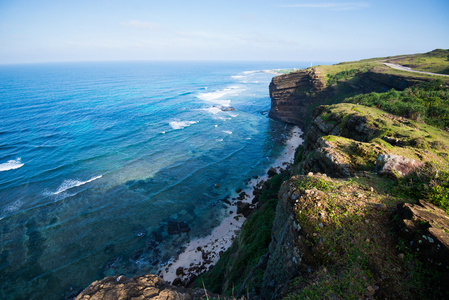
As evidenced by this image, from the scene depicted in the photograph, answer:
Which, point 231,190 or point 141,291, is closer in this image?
point 141,291

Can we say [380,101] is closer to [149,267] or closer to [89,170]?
[149,267]

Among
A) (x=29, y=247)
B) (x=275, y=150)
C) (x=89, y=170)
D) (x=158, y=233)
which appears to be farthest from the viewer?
(x=275, y=150)

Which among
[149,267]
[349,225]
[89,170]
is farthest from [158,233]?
[349,225]

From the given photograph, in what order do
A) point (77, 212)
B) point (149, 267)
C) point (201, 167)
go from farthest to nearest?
point (201, 167)
point (77, 212)
point (149, 267)

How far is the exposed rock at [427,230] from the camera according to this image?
6.70 m

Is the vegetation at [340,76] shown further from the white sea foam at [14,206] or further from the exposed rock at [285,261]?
the white sea foam at [14,206]

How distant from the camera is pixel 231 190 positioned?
126 ft

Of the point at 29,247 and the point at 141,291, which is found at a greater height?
the point at 141,291

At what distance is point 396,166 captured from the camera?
1246 cm

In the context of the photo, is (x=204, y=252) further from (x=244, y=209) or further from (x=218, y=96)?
(x=218, y=96)

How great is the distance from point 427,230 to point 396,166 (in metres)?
6.57

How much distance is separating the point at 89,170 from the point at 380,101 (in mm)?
55818

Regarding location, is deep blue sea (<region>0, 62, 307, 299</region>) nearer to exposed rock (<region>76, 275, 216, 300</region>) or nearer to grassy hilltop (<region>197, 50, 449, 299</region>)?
grassy hilltop (<region>197, 50, 449, 299</region>)

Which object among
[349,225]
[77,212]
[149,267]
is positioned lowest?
[149,267]
